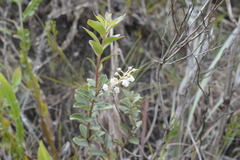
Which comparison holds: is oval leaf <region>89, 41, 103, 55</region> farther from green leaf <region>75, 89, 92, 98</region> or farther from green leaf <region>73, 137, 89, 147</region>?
green leaf <region>73, 137, 89, 147</region>

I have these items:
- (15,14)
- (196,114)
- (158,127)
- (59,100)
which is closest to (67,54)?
(59,100)

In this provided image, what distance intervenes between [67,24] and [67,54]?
21 cm

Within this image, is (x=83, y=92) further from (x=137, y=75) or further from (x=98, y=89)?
(x=137, y=75)

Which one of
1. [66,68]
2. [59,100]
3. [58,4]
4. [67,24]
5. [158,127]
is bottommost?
[158,127]

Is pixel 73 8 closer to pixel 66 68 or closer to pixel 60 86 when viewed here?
pixel 66 68

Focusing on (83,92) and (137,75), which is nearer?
(83,92)

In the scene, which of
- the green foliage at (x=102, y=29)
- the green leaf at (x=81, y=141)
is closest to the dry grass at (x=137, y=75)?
the green leaf at (x=81, y=141)

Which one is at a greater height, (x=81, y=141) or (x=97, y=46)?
(x=97, y=46)

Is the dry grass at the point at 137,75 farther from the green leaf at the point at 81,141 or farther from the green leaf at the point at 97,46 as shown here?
the green leaf at the point at 97,46

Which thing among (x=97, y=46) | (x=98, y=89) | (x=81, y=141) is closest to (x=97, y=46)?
(x=97, y=46)

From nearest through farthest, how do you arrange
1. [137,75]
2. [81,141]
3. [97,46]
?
1. [97,46]
2. [81,141]
3. [137,75]

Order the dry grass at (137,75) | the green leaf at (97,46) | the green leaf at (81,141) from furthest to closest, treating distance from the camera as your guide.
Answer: the dry grass at (137,75), the green leaf at (81,141), the green leaf at (97,46)

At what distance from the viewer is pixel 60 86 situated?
1.44 meters

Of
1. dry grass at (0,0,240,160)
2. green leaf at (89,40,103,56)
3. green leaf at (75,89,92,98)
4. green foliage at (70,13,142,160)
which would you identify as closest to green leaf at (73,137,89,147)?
green foliage at (70,13,142,160)
